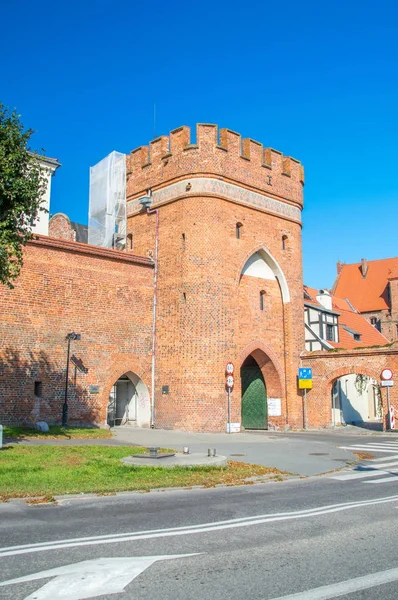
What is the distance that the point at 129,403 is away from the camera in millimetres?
25688

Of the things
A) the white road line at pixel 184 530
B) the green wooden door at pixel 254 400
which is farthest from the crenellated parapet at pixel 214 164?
the white road line at pixel 184 530

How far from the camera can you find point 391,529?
270 inches

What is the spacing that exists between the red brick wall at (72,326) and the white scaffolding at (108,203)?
12.2 ft

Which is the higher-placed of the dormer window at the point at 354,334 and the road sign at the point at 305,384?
the dormer window at the point at 354,334

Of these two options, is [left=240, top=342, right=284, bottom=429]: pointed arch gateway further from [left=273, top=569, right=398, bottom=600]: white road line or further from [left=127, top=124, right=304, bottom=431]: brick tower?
[left=273, top=569, right=398, bottom=600]: white road line

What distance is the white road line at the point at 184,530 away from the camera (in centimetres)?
601

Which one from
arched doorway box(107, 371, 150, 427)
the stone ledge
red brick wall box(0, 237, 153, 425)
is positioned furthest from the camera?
arched doorway box(107, 371, 150, 427)

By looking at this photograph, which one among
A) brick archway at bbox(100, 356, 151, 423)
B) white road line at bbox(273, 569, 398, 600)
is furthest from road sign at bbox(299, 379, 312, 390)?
white road line at bbox(273, 569, 398, 600)

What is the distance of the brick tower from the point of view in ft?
79.6

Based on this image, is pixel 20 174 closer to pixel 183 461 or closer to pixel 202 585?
pixel 183 461

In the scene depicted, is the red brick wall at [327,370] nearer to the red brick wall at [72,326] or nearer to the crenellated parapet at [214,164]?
the crenellated parapet at [214,164]

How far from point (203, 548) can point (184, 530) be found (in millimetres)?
952

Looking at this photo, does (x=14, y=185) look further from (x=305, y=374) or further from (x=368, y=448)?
(x=305, y=374)

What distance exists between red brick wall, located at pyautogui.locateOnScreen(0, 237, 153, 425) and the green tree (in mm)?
6298
